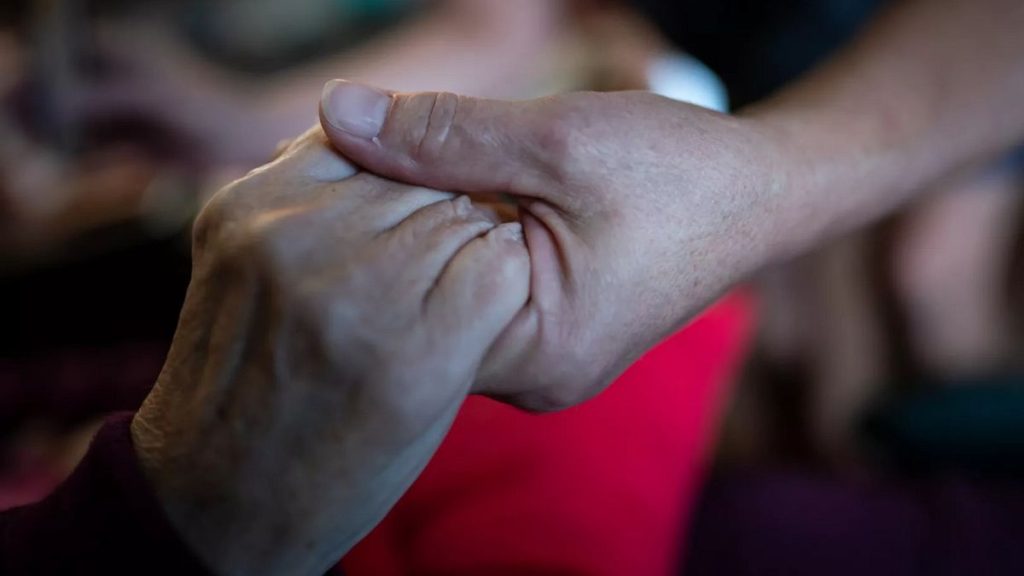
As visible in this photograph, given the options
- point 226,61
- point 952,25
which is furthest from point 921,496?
point 226,61

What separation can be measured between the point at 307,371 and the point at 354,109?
0.12 m

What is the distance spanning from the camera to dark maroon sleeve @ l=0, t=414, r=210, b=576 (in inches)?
13.6

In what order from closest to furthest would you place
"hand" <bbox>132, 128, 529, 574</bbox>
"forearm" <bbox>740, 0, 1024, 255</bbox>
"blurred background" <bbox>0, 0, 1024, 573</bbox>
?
"hand" <bbox>132, 128, 529, 574</bbox> < "forearm" <bbox>740, 0, 1024, 255</bbox> < "blurred background" <bbox>0, 0, 1024, 573</bbox>

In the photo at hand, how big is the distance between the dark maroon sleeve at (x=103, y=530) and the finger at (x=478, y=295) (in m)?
0.14

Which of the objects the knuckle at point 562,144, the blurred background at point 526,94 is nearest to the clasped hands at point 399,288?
the knuckle at point 562,144

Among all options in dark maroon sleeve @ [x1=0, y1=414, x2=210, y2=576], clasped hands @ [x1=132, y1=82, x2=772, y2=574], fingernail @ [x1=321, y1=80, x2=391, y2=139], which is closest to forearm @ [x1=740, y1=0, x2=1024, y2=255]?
clasped hands @ [x1=132, y1=82, x2=772, y2=574]

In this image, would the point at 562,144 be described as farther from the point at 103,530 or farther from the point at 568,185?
the point at 103,530

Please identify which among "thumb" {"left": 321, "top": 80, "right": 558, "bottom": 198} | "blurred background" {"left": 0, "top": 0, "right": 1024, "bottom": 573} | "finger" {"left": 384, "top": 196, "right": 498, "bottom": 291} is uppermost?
"thumb" {"left": 321, "top": 80, "right": 558, "bottom": 198}

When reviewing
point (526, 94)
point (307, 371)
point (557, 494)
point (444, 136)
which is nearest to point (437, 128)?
point (444, 136)

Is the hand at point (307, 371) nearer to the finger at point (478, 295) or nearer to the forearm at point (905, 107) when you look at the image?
the finger at point (478, 295)

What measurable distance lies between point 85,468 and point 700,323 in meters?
0.54

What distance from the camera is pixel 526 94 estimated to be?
1.18 meters

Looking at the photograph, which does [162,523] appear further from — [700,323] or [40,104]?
[40,104]

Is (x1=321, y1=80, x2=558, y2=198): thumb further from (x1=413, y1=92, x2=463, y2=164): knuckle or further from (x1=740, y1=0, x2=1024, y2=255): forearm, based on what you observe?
(x1=740, y1=0, x2=1024, y2=255): forearm
